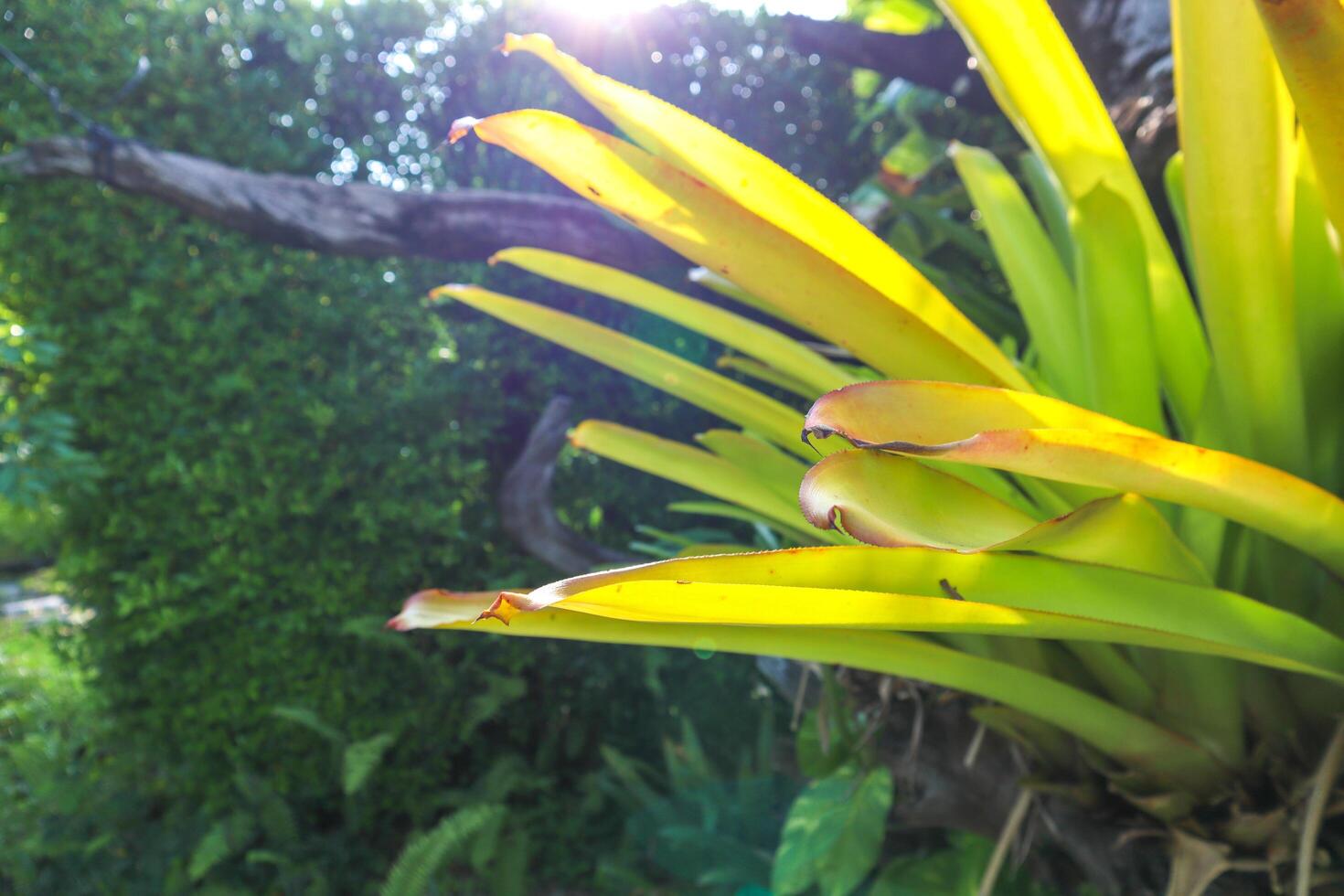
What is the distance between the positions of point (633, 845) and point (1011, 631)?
234 centimetres

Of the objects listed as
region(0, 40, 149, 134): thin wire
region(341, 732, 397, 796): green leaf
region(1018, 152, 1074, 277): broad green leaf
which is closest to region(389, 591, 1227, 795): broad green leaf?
region(1018, 152, 1074, 277): broad green leaf

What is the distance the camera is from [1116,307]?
0.68 metres

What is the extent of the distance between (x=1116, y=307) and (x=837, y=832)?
0.87 meters

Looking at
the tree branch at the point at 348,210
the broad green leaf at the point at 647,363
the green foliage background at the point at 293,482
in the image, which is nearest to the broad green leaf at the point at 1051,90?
the broad green leaf at the point at 647,363

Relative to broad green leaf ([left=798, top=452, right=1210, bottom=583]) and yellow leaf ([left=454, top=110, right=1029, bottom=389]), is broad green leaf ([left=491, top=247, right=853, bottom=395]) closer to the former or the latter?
yellow leaf ([left=454, top=110, right=1029, bottom=389])

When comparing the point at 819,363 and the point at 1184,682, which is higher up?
the point at 819,363

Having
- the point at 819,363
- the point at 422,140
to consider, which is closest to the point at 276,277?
the point at 422,140

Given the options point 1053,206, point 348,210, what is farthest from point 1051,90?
point 348,210

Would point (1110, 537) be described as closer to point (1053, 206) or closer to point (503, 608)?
point (503, 608)

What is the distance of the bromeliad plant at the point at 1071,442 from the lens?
1.38 feet

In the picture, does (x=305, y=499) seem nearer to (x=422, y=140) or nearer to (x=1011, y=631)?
(x=422, y=140)

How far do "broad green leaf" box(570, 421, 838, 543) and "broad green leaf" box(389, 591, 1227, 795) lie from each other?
245 mm

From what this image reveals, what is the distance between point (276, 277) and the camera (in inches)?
101

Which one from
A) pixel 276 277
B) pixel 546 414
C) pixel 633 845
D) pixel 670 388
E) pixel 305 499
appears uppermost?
pixel 276 277
